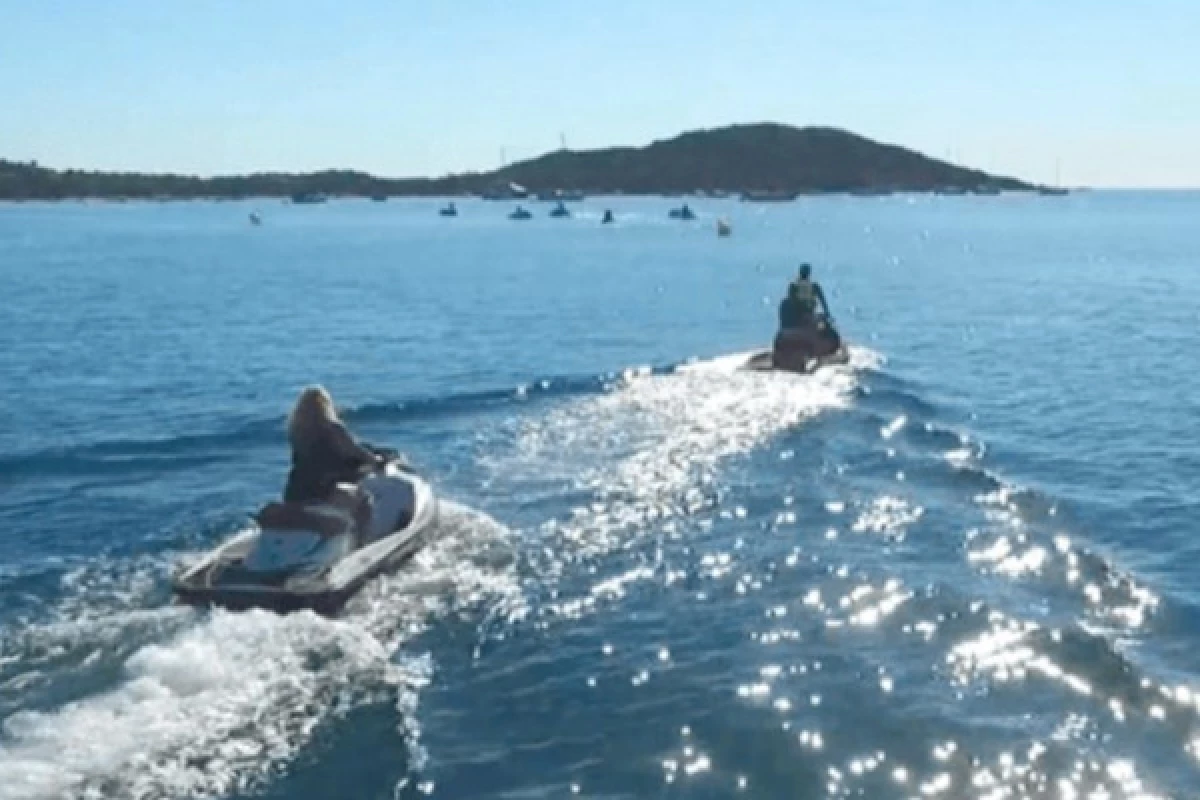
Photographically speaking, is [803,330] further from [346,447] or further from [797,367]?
[346,447]

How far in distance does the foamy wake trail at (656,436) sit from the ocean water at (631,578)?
0.38 ft

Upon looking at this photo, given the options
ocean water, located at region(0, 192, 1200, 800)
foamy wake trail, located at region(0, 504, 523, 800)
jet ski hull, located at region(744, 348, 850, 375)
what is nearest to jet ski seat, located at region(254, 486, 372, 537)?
foamy wake trail, located at region(0, 504, 523, 800)

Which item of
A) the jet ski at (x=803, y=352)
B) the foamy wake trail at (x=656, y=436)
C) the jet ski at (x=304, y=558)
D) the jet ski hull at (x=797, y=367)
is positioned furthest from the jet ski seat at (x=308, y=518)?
the jet ski at (x=803, y=352)

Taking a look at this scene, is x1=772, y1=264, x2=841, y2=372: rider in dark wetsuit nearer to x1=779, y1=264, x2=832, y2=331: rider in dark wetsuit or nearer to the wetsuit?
x1=779, y1=264, x2=832, y2=331: rider in dark wetsuit

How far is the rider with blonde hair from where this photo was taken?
63.3 ft

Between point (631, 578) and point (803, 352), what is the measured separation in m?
17.9

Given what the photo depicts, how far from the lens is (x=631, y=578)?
19.5 metres

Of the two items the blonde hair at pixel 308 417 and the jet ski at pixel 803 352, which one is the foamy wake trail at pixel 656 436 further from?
the blonde hair at pixel 308 417

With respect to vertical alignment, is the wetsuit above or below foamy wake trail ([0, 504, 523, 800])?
above

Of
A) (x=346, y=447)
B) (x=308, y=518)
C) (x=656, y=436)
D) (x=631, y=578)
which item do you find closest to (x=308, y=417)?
(x=346, y=447)

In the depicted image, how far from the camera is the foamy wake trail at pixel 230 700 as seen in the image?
1301 centimetres

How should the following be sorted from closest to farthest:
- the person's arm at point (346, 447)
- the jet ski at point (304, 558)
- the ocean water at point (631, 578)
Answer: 1. the ocean water at point (631, 578)
2. the jet ski at point (304, 558)
3. the person's arm at point (346, 447)

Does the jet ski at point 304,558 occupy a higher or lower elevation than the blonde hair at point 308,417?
lower

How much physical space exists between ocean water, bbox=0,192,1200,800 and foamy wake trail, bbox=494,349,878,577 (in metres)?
0.12
